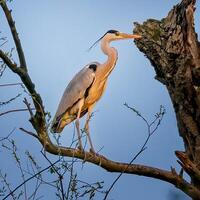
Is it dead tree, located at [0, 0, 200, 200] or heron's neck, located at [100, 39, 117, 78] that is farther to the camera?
heron's neck, located at [100, 39, 117, 78]

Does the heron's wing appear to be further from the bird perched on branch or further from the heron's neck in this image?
the heron's neck

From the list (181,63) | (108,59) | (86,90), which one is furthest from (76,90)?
(181,63)

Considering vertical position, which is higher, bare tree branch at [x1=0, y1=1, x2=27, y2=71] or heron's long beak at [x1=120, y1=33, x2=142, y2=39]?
heron's long beak at [x1=120, y1=33, x2=142, y2=39]

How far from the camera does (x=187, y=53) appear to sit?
185 inches

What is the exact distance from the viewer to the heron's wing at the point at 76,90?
20.2 feet

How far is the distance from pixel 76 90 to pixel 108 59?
19.4 inches

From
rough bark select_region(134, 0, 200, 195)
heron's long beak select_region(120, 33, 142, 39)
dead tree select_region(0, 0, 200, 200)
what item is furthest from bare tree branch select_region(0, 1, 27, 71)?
heron's long beak select_region(120, 33, 142, 39)

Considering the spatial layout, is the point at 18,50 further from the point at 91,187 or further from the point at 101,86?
the point at 101,86

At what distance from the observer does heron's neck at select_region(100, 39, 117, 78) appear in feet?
20.5

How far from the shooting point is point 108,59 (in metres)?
6.33

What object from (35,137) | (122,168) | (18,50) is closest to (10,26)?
(18,50)

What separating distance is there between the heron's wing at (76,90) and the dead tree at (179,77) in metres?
1.15

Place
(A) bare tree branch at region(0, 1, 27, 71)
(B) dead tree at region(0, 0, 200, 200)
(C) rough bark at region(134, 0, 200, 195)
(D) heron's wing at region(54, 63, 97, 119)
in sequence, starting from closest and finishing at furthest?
(A) bare tree branch at region(0, 1, 27, 71), (B) dead tree at region(0, 0, 200, 200), (C) rough bark at region(134, 0, 200, 195), (D) heron's wing at region(54, 63, 97, 119)

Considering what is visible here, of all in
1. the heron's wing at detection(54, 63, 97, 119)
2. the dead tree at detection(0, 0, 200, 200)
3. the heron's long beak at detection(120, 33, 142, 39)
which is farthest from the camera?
the heron's wing at detection(54, 63, 97, 119)
